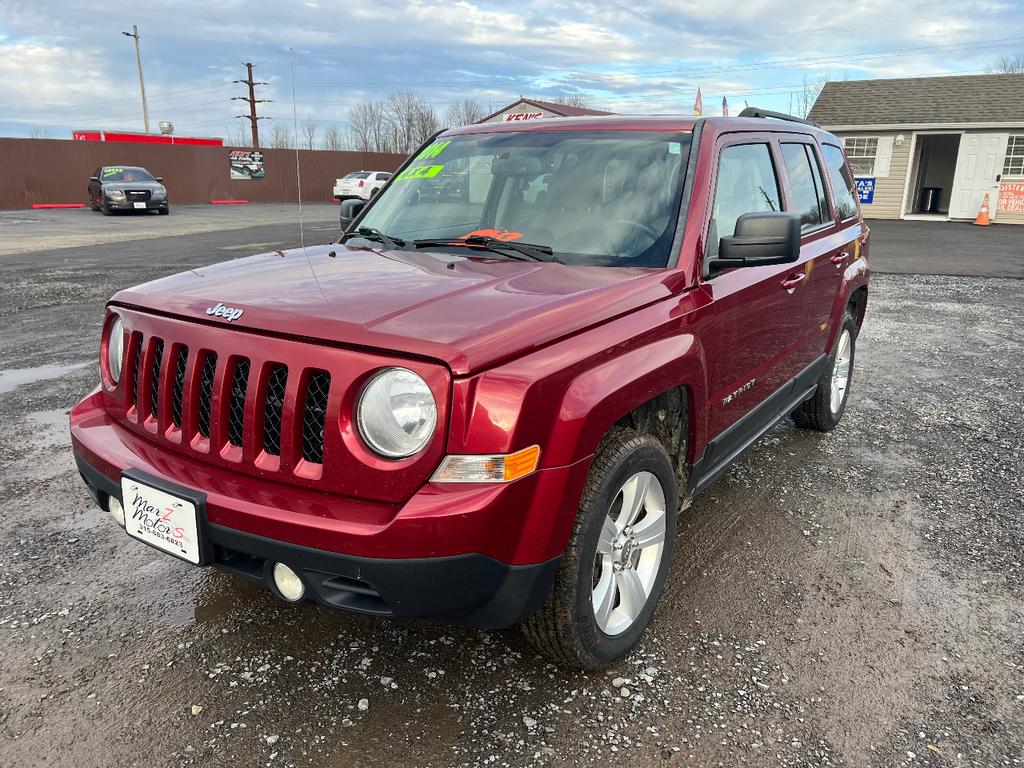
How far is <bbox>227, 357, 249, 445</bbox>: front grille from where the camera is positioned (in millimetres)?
2316

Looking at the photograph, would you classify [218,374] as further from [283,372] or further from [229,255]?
A: [229,255]

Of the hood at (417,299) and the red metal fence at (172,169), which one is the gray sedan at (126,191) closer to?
the red metal fence at (172,169)

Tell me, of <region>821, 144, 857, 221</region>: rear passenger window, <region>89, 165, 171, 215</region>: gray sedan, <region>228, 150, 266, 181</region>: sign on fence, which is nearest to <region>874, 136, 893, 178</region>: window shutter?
<region>821, 144, 857, 221</region>: rear passenger window

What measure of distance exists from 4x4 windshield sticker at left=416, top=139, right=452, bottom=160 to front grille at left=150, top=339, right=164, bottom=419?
194 cm

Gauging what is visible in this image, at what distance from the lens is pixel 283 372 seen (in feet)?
7.39

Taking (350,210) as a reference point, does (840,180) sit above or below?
above

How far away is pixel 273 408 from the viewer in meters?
2.26

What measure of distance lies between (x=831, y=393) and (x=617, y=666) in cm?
297

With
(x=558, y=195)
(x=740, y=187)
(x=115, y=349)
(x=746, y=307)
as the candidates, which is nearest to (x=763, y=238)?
(x=746, y=307)

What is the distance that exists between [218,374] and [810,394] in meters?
3.45

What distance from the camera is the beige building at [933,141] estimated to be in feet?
76.1

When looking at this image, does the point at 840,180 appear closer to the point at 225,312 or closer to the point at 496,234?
the point at 496,234

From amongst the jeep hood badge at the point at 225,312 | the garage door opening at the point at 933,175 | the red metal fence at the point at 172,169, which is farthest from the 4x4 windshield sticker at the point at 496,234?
the red metal fence at the point at 172,169

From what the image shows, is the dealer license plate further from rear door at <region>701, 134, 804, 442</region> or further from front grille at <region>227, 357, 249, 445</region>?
rear door at <region>701, 134, 804, 442</region>
